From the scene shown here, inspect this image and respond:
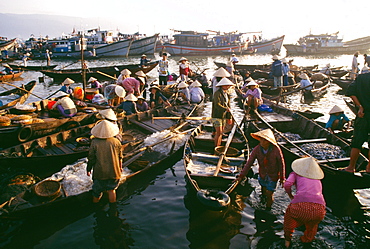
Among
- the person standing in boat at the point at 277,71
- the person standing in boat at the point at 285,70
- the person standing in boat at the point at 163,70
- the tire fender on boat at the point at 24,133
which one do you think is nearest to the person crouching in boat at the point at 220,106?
the tire fender on boat at the point at 24,133

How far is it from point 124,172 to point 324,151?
18.4 feet

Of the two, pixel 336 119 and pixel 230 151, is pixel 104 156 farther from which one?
pixel 336 119

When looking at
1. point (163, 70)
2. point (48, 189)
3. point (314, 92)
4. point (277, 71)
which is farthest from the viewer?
point (314, 92)

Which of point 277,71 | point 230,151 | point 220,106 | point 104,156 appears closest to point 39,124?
point 104,156

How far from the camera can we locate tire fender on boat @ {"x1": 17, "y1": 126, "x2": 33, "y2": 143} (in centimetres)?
Result: 791

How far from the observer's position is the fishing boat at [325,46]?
170 feet

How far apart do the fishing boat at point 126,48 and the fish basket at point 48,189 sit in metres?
44.6

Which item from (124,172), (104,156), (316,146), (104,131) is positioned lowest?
(124,172)

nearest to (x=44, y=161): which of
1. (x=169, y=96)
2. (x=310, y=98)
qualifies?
(x=169, y=96)

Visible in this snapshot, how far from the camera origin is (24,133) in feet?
26.7

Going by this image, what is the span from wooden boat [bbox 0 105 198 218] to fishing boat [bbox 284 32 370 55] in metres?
50.7

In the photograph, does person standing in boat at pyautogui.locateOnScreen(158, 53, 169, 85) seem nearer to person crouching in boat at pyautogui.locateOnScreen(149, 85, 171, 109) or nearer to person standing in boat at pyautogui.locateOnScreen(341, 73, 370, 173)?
person crouching in boat at pyautogui.locateOnScreen(149, 85, 171, 109)

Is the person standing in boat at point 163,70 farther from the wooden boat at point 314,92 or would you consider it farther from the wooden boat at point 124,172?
the wooden boat at point 314,92

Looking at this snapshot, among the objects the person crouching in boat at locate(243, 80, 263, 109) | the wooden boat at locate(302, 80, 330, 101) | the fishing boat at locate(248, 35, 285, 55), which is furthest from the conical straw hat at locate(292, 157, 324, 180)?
the fishing boat at locate(248, 35, 285, 55)
